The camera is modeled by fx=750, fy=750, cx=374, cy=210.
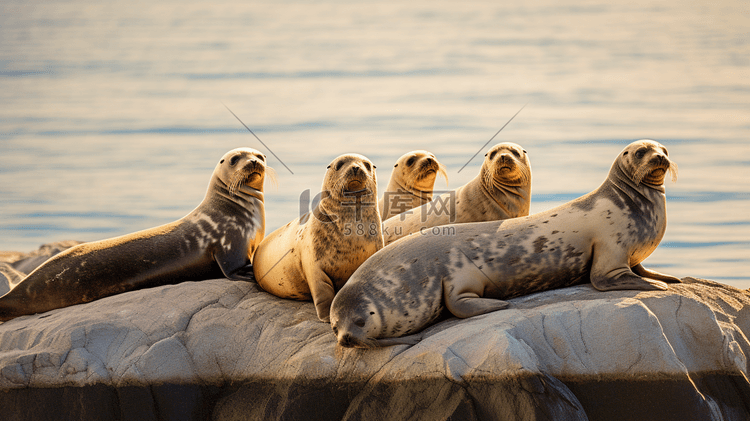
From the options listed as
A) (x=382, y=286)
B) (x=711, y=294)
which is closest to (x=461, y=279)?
(x=382, y=286)

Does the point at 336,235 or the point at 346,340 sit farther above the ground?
the point at 336,235

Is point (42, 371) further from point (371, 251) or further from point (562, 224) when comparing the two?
point (562, 224)

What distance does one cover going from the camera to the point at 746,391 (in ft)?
20.2

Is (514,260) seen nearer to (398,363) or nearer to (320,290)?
(398,363)

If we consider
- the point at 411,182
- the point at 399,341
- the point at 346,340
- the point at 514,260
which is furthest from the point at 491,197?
the point at 346,340

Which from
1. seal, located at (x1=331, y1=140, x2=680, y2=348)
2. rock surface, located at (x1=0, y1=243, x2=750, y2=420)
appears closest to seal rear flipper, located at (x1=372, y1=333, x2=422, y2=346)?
seal, located at (x1=331, y1=140, x2=680, y2=348)

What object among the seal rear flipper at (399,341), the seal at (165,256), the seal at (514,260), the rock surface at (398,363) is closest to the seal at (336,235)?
the rock surface at (398,363)

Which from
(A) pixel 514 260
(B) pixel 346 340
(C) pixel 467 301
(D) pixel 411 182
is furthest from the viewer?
(D) pixel 411 182

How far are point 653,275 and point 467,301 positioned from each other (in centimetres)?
207

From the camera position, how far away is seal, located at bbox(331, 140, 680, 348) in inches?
255

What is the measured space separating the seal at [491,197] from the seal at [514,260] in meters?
→ 1.43

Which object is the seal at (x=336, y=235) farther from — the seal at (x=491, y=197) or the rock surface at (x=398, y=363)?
the seal at (x=491, y=197)

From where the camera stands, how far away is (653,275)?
24.1 feet

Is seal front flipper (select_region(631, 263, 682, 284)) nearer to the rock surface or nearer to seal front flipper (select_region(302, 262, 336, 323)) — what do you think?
the rock surface
